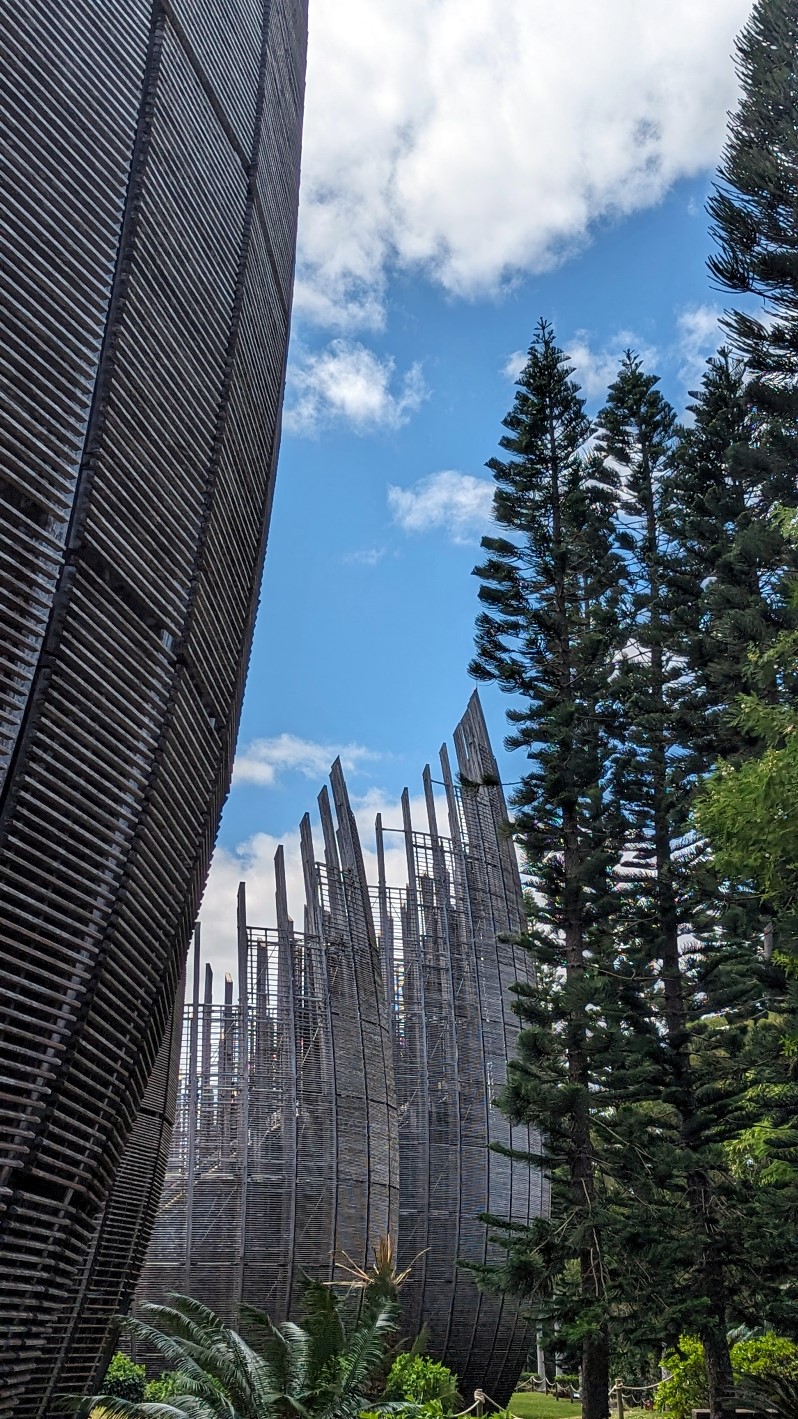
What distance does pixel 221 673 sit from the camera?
7.49 m

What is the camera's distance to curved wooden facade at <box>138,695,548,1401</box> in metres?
13.7

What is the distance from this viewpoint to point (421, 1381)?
1185 centimetres

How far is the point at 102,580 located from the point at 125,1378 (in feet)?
31.4

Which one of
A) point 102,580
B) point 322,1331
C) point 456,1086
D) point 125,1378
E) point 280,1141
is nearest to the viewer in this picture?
point 102,580

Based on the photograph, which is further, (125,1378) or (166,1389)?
(125,1378)

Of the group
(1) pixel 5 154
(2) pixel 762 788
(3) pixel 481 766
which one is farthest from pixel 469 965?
(1) pixel 5 154

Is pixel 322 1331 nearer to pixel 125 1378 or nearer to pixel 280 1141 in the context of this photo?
pixel 125 1378

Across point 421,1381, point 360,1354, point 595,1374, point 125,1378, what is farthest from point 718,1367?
point 360,1354

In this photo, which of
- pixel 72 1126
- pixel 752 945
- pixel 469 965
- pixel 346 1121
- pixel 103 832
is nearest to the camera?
pixel 72 1126

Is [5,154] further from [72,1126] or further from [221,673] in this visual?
[72,1126]

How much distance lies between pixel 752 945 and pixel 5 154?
543 inches

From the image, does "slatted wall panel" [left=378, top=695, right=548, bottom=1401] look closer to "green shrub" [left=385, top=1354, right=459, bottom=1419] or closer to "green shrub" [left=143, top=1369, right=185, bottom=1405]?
"green shrub" [left=385, top=1354, right=459, bottom=1419]

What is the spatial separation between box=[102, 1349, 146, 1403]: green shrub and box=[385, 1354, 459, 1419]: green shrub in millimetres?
2424

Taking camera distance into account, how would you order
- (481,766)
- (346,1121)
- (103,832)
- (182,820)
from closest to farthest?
(103,832) < (182,820) < (346,1121) < (481,766)
